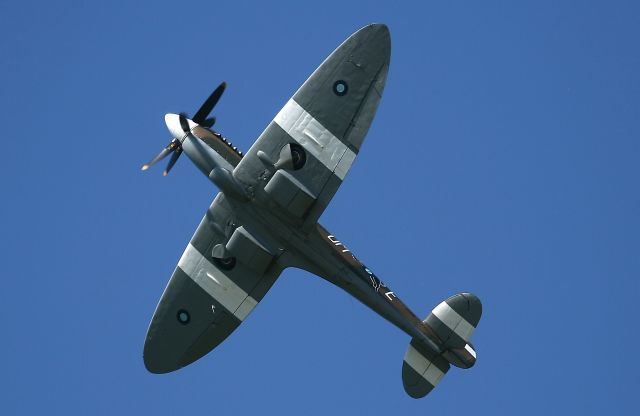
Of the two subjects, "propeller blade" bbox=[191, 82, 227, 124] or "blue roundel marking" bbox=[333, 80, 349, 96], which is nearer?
"blue roundel marking" bbox=[333, 80, 349, 96]

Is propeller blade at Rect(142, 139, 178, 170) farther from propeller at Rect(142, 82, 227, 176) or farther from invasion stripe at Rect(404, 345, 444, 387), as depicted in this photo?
invasion stripe at Rect(404, 345, 444, 387)

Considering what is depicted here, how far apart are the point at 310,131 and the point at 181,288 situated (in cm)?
515

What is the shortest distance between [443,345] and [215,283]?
559 cm

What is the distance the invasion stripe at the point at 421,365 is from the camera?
21.5 metres

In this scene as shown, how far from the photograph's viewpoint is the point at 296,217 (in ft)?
65.6

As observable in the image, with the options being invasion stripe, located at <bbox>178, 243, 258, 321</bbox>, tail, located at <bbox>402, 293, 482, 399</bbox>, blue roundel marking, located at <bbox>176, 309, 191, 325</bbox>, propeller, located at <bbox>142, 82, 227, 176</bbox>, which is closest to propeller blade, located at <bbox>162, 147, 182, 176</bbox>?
propeller, located at <bbox>142, 82, 227, 176</bbox>

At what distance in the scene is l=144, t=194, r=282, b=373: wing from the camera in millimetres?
20875

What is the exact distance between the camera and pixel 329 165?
65.4 ft

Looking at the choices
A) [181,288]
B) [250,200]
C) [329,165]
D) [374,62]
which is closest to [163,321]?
[181,288]

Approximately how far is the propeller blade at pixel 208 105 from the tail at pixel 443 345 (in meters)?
7.07

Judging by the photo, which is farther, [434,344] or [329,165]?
[434,344]

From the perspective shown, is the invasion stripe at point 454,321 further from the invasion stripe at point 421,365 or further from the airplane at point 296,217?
the invasion stripe at point 421,365

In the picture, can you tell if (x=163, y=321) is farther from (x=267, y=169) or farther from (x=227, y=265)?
(x=267, y=169)

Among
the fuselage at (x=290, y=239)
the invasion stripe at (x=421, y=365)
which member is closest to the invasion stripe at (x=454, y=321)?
the fuselage at (x=290, y=239)
